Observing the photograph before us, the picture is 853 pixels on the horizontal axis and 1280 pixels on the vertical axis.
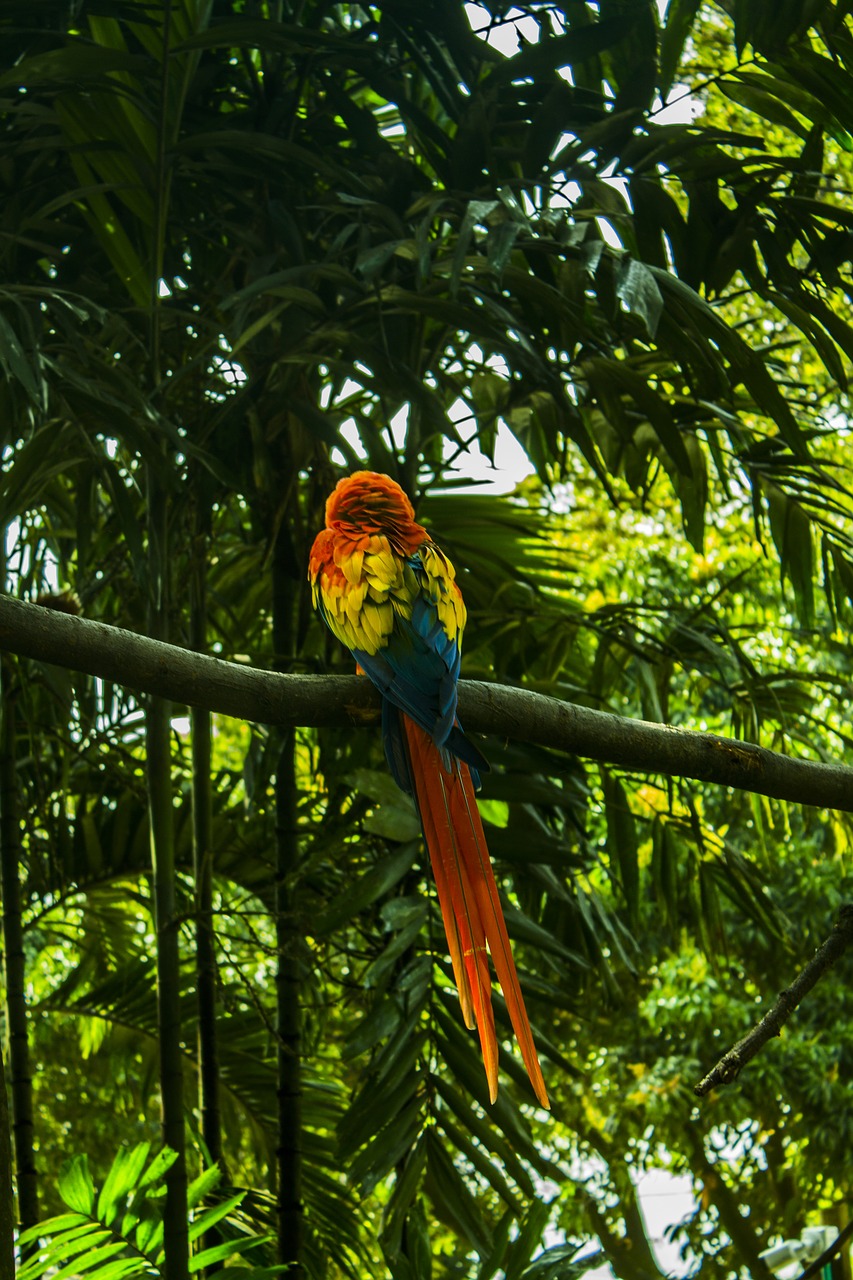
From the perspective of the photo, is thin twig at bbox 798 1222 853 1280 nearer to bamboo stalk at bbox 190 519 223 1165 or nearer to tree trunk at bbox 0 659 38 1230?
bamboo stalk at bbox 190 519 223 1165

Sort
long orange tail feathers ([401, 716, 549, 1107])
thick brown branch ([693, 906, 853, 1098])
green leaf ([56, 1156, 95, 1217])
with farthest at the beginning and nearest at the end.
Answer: green leaf ([56, 1156, 95, 1217]) < long orange tail feathers ([401, 716, 549, 1107]) < thick brown branch ([693, 906, 853, 1098])

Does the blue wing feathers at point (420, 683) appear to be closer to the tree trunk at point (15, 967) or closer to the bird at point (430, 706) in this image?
the bird at point (430, 706)

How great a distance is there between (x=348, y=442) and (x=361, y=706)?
0.52m

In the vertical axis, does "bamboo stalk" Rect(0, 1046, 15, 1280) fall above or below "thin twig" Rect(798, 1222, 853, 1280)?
above

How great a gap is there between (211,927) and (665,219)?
913 millimetres

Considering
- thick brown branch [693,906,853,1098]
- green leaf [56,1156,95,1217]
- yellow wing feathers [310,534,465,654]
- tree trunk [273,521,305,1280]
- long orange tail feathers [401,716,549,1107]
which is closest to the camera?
thick brown branch [693,906,853,1098]

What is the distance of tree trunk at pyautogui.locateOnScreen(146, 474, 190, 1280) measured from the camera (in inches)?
47.4

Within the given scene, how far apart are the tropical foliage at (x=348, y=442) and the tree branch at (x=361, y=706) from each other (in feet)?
1.08

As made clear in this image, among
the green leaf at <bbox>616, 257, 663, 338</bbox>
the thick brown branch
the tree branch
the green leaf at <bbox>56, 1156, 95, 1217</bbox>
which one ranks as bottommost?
the green leaf at <bbox>56, 1156, 95, 1217</bbox>

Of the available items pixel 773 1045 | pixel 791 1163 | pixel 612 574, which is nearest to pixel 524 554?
pixel 612 574

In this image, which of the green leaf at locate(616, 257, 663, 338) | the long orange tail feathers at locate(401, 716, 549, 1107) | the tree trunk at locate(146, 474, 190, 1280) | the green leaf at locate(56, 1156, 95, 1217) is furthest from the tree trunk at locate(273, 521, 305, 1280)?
the green leaf at locate(616, 257, 663, 338)

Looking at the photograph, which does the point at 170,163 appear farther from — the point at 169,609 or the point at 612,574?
the point at 612,574

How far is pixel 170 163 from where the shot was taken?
Answer: 1.18 meters

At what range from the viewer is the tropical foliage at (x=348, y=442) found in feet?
3.80
